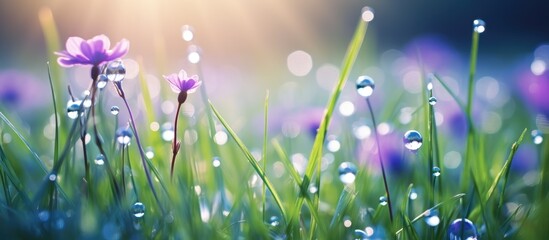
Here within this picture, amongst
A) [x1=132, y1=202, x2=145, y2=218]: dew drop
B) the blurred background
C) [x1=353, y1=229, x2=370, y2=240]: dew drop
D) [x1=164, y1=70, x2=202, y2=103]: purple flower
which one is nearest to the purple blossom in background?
[x1=164, y1=70, x2=202, y2=103]: purple flower

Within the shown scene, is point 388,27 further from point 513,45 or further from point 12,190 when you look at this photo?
point 12,190

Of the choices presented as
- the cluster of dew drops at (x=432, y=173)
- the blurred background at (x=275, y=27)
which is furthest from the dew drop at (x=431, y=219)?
the blurred background at (x=275, y=27)

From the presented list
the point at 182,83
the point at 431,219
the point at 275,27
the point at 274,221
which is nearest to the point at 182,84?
the point at 182,83

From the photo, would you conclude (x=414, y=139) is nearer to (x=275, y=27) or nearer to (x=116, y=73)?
(x=116, y=73)

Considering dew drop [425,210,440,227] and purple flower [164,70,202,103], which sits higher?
purple flower [164,70,202,103]

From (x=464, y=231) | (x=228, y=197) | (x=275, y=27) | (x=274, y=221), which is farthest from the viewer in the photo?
(x=275, y=27)

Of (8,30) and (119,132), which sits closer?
(119,132)

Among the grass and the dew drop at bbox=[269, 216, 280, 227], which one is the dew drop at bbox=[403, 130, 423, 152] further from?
the dew drop at bbox=[269, 216, 280, 227]

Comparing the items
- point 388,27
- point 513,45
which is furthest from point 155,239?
point 388,27
